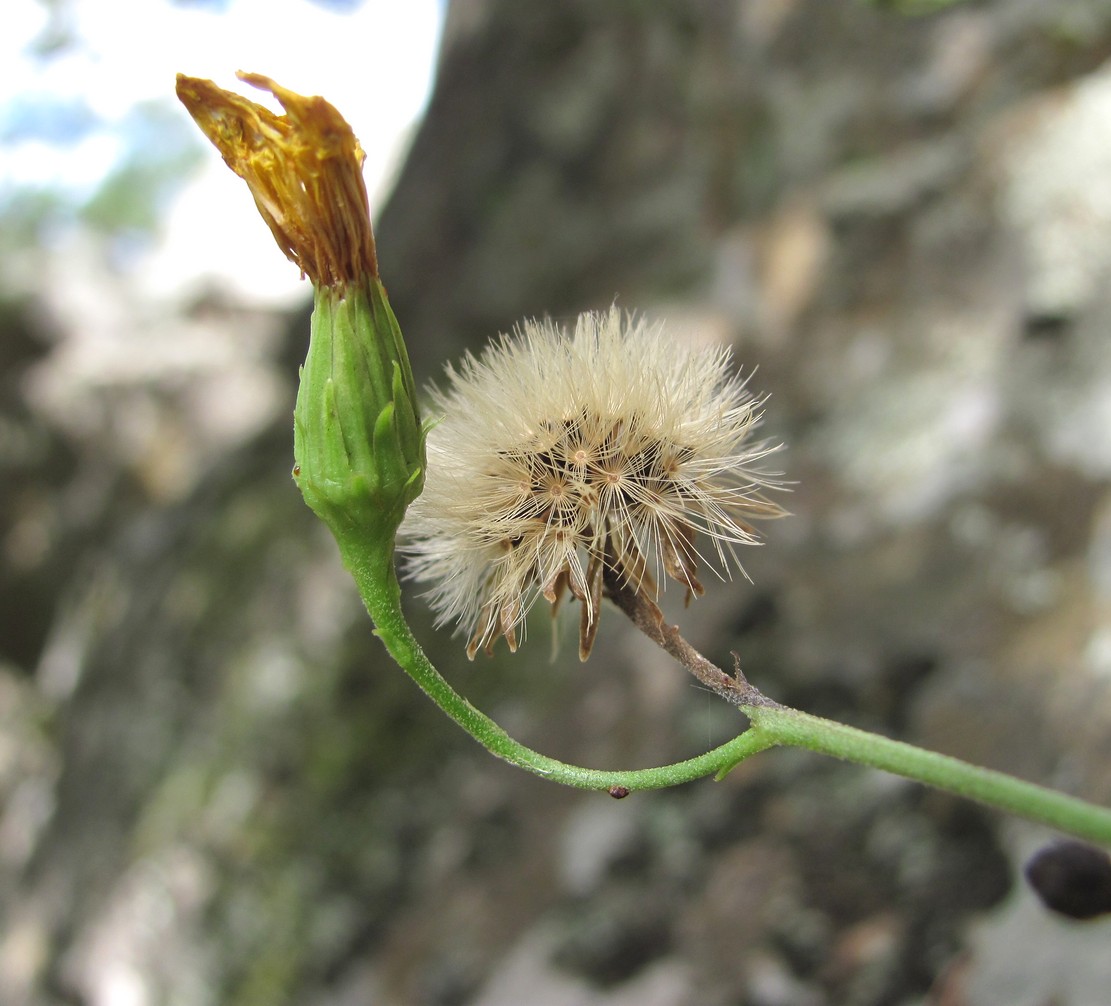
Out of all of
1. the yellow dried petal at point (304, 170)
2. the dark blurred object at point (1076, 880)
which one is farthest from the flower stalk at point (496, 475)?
the dark blurred object at point (1076, 880)

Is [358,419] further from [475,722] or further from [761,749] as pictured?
[761,749]

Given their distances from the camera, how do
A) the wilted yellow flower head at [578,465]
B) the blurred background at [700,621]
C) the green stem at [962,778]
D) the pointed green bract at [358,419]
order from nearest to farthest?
the green stem at [962,778] < the pointed green bract at [358,419] < the wilted yellow flower head at [578,465] < the blurred background at [700,621]

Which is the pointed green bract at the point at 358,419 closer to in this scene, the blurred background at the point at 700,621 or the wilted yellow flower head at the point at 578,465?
the wilted yellow flower head at the point at 578,465

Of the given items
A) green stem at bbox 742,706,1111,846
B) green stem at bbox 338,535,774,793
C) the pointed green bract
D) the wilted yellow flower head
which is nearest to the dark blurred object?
green stem at bbox 742,706,1111,846

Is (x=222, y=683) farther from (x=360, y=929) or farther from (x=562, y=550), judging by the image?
(x=562, y=550)

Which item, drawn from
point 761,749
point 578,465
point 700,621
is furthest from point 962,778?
point 700,621

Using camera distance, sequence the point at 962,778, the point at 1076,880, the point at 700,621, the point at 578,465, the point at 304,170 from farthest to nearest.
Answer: the point at 700,621 → the point at 578,465 → the point at 304,170 → the point at 1076,880 → the point at 962,778
